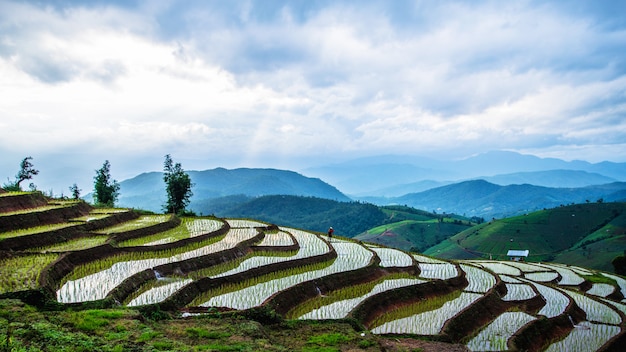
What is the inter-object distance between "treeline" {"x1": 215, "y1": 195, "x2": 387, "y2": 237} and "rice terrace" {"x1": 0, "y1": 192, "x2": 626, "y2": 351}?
12450 centimetres

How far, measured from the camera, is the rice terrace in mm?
10953

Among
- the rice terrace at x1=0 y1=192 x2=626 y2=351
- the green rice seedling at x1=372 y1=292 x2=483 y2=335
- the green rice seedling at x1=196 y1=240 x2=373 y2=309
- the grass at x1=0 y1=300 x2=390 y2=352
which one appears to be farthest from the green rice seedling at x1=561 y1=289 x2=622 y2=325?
the grass at x1=0 y1=300 x2=390 y2=352

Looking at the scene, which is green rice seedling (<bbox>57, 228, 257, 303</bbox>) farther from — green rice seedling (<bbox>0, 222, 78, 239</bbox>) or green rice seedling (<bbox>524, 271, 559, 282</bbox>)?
green rice seedling (<bbox>524, 271, 559, 282</bbox>)

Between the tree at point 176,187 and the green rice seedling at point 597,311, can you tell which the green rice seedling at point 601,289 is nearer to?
the green rice seedling at point 597,311

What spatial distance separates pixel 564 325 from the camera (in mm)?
18328

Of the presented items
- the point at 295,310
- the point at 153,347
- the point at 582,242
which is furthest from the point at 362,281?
the point at 582,242

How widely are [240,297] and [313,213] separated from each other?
159 metres

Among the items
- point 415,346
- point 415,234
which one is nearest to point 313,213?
point 415,234

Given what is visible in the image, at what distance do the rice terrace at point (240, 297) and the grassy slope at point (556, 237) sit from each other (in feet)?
238

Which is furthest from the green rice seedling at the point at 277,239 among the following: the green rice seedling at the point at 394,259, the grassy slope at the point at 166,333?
the grassy slope at the point at 166,333

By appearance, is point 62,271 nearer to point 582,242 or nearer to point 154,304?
point 154,304

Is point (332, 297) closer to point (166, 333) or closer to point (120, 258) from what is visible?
point (166, 333)

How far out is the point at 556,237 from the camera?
352 feet

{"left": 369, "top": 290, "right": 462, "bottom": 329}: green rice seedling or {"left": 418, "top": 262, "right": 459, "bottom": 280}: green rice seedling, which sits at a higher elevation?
{"left": 418, "top": 262, "right": 459, "bottom": 280}: green rice seedling
